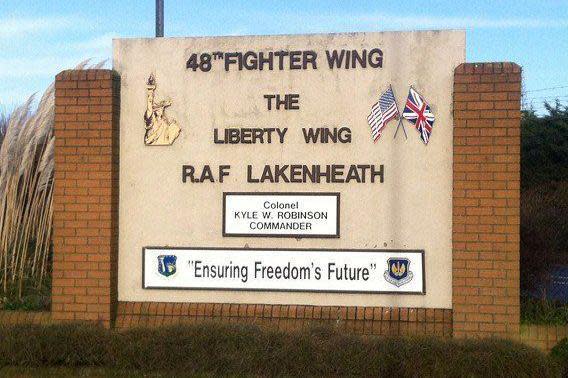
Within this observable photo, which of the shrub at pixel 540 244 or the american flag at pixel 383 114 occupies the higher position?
the american flag at pixel 383 114

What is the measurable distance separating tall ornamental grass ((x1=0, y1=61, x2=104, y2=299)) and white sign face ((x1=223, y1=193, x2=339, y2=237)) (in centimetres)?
296

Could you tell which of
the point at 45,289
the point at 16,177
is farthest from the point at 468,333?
the point at 16,177

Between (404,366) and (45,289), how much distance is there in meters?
4.77

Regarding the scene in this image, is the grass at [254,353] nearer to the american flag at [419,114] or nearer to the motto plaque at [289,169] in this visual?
the motto plaque at [289,169]

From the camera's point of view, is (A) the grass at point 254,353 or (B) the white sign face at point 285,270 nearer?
(A) the grass at point 254,353

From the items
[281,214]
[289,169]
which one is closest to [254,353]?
[281,214]

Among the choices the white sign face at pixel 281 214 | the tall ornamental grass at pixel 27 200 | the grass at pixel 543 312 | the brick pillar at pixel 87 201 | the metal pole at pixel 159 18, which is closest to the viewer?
the grass at pixel 543 312

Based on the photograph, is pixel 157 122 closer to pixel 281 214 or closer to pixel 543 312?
pixel 281 214

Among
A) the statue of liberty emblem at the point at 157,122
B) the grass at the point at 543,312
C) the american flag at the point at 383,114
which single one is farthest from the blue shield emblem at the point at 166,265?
the grass at the point at 543,312

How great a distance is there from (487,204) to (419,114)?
115cm

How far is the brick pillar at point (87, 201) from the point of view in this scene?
9.70 meters

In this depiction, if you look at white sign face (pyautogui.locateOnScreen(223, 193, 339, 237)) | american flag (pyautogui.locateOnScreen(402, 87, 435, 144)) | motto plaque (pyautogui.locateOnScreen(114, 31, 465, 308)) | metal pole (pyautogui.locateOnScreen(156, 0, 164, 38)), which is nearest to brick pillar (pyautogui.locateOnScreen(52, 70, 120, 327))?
motto plaque (pyautogui.locateOnScreen(114, 31, 465, 308))

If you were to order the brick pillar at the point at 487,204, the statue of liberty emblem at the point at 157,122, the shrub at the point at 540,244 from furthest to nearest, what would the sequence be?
the shrub at the point at 540,244 → the statue of liberty emblem at the point at 157,122 → the brick pillar at the point at 487,204

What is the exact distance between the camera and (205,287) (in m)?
9.64
